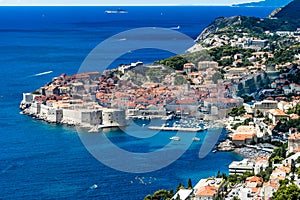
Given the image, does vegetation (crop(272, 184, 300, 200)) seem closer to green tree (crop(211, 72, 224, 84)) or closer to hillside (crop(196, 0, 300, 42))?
green tree (crop(211, 72, 224, 84))

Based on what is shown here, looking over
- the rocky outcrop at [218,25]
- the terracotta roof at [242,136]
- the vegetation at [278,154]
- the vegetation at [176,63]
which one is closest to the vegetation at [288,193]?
the vegetation at [278,154]

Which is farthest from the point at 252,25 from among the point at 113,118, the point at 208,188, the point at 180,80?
the point at 208,188

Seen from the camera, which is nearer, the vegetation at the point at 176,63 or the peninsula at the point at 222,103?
the peninsula at the point at 222,103

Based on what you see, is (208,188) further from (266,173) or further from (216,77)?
(216,77)

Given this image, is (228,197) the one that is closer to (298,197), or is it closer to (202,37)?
(298,197)

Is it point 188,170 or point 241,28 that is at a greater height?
point 241,28

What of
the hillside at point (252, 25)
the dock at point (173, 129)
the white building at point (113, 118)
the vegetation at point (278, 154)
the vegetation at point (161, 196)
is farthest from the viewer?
the hillside at point (252, 25)

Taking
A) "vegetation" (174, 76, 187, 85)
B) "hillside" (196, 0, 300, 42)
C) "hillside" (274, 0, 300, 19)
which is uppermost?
"hillside" (274, 0, 300, 19)

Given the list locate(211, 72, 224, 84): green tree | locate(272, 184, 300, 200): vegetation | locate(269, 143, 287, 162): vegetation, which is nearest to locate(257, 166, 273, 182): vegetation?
locate(269, 143, 287, 162): vegetation

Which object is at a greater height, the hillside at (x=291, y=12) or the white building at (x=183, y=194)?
the hillside at (x=291, y=12)

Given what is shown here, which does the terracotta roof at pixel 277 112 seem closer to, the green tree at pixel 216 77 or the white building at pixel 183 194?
the green tree at pixel 216 77

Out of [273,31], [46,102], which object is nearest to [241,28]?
[273,31]
